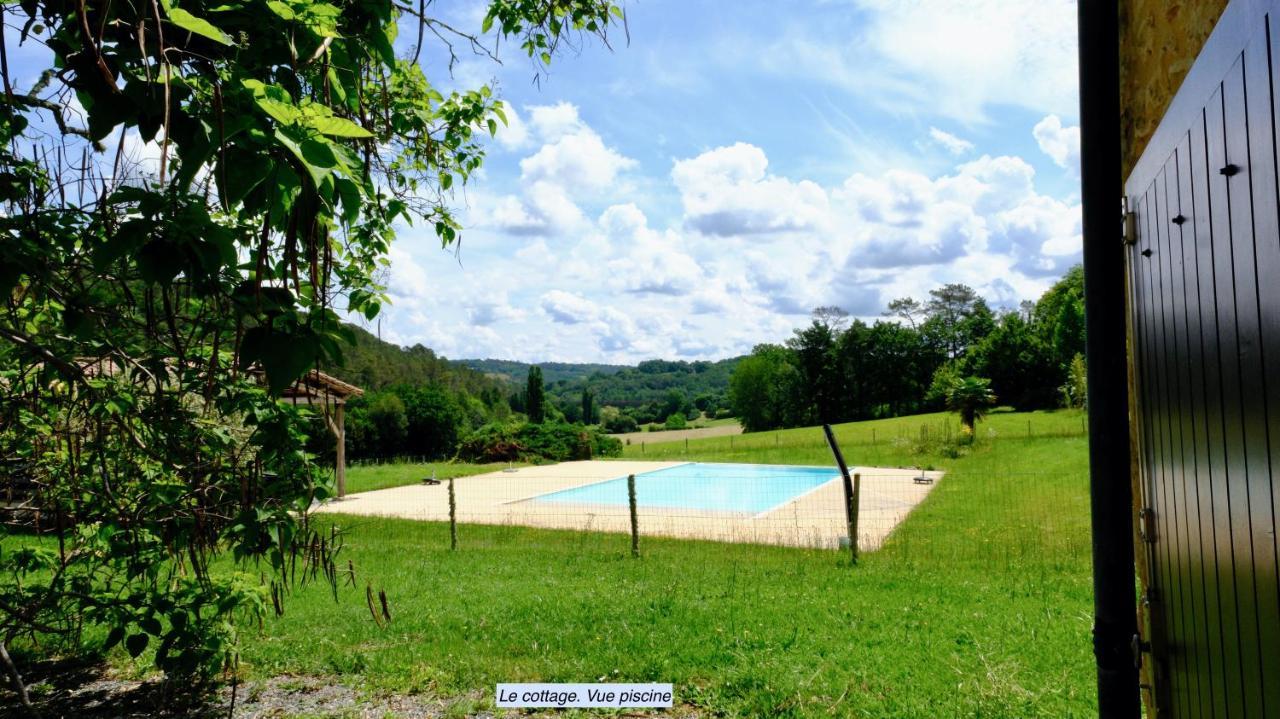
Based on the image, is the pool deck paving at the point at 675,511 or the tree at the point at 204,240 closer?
the tree at the point at 204,240

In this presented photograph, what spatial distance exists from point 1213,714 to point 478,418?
43141 mm

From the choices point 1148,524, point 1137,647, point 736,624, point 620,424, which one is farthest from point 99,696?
point 620,424

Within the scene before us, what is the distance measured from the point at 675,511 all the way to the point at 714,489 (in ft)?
21.6

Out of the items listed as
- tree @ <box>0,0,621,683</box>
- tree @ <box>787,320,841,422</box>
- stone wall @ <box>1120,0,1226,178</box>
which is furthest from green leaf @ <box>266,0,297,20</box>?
tree @ <box>787,320,841,422</box>

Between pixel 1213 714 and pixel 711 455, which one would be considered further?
pixel 711 455

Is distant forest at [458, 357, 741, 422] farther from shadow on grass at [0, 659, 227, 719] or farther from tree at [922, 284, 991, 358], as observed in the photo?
shadow on grass at [0, 659, 227, 719]

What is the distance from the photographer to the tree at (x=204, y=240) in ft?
3.90

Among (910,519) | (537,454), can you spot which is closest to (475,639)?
(910,519)

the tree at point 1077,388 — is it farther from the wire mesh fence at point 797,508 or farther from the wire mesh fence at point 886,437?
the wire mesh fence at point 797,508

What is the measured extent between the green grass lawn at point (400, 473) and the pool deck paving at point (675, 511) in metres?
0.91

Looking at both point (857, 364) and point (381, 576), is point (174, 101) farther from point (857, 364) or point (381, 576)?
point (857, 364)

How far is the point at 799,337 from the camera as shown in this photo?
55.0 metres

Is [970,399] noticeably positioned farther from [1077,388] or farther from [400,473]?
[400,473]

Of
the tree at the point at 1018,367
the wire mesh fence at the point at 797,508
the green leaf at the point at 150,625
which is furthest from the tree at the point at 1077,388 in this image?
the green leaf at the point at 150,625
